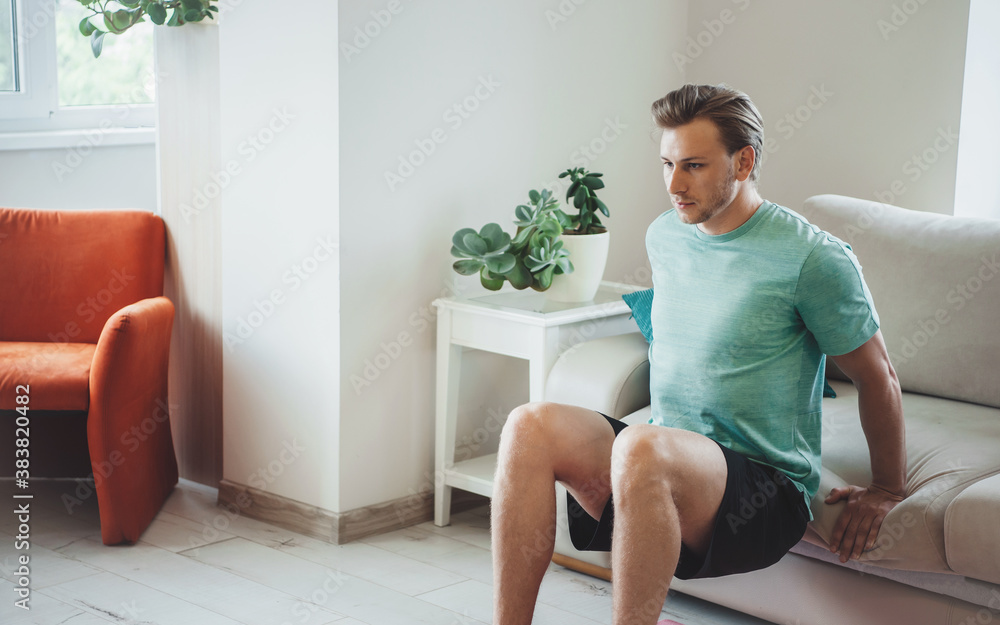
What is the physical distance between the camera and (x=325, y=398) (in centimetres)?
246

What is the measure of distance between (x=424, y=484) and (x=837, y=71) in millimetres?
1643

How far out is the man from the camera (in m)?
1.64

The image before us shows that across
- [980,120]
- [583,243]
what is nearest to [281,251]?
[583,243]

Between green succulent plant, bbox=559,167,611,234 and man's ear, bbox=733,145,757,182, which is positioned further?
green succulent plant, bbox=559,167,611,234

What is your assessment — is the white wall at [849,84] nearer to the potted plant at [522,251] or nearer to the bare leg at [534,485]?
the potted plant at [522,251]

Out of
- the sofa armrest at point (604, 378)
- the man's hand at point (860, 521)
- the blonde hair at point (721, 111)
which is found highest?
the blonde hair at point (721, 111)

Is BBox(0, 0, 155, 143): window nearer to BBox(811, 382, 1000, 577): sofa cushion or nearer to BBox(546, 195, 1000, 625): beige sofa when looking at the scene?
BBox(546, 195, 1000, 625): beige sofa

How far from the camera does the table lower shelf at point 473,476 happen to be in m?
2.49

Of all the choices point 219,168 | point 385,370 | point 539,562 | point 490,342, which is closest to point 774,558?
point 539,562

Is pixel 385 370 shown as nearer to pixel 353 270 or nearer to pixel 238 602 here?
pixel 353 270

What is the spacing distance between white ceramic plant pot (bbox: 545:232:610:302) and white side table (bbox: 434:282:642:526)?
4 cm

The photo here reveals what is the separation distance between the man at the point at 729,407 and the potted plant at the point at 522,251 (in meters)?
0.64

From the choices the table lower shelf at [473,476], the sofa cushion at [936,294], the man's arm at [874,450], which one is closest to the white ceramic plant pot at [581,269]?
the table lower shelf at [473,476]

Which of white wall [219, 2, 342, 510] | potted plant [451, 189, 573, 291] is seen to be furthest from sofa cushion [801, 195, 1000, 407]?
white wall [219, 2, 342, 510]
